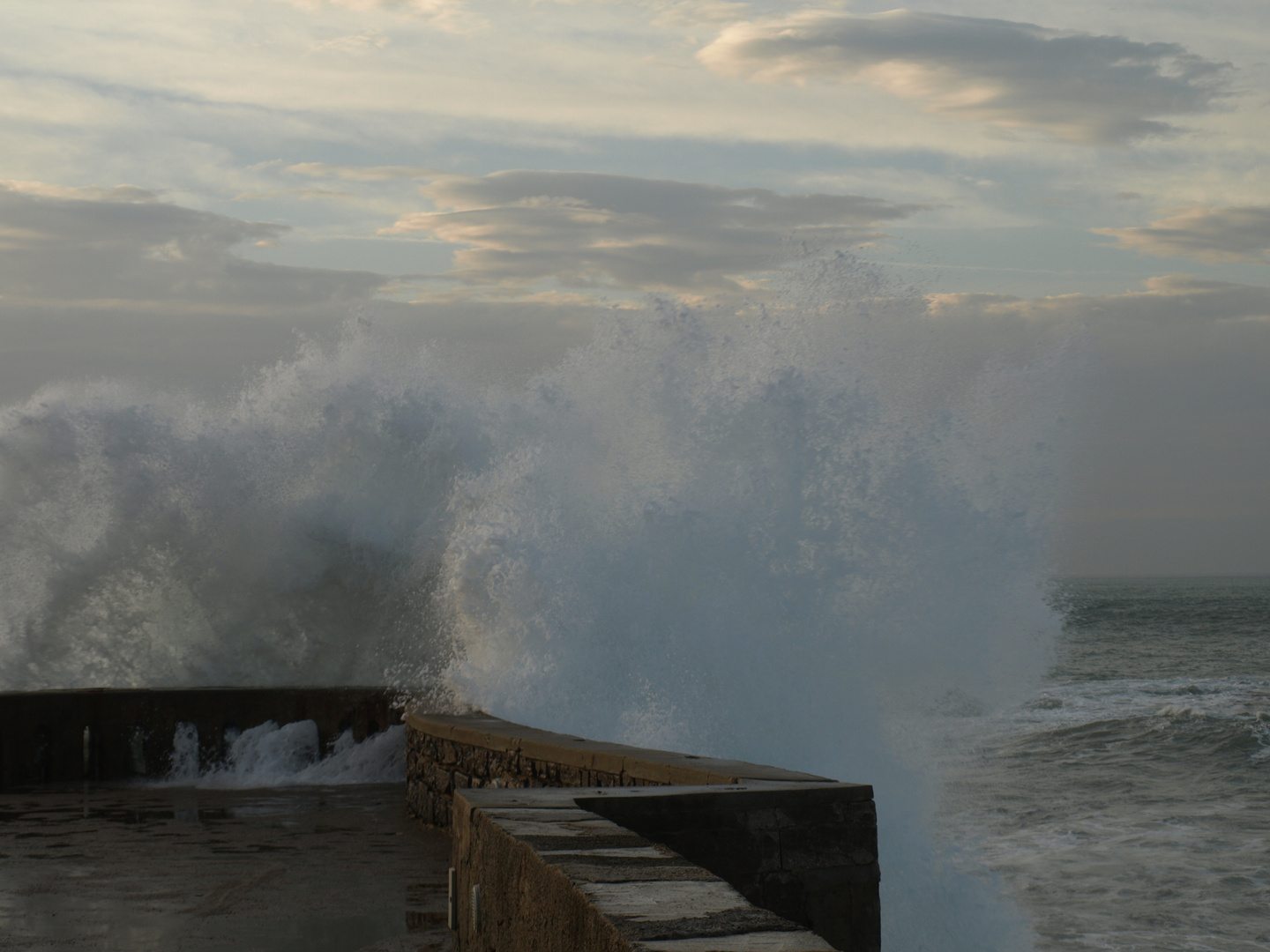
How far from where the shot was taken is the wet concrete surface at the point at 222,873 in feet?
16.3

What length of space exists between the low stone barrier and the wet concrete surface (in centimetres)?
102

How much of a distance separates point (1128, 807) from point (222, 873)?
10.3 meters

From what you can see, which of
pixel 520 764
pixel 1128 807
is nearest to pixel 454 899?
pixel 520 764

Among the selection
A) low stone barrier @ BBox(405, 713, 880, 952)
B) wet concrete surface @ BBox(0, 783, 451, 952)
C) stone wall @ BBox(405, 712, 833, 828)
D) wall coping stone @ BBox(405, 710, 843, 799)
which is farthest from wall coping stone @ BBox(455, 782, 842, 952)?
wet concrete surface @ BBox(0, 783, 451, 952)

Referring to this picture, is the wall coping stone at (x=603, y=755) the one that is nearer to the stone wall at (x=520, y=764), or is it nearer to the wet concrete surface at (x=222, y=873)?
the stone wall at (x=520, y=764)

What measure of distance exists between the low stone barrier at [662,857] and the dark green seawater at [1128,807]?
4346 millimetres

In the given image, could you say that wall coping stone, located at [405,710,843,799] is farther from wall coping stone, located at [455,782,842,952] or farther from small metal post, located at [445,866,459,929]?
small metal post, located at [445,866,459,929]

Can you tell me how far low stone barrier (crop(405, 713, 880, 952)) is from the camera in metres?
2.47

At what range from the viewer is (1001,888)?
9.20m

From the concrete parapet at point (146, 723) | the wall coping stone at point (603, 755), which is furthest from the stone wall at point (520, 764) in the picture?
the concrete parapet at point (146, 723)

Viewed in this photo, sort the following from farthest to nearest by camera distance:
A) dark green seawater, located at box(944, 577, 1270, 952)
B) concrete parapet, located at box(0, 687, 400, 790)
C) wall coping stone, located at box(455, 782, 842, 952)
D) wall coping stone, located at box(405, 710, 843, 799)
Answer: concrete parapet, located at box(0, 687, 400, 790) → dark green seawater, located at box(944, 577, 1270, 952) → wall coping stone, located at box(405, 710, 843, 799) → wall coping stone, located at box(455, 782, 842, 952)

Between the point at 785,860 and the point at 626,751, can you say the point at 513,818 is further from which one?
the point at 626,751

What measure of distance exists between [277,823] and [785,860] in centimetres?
472

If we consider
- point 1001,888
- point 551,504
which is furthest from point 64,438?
point 1001,888
